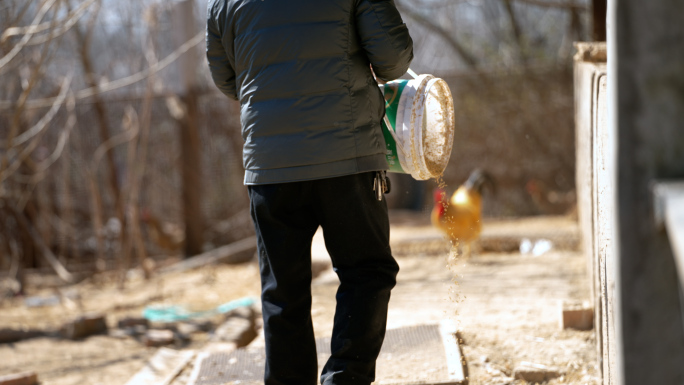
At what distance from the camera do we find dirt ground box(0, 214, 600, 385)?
3.62 m

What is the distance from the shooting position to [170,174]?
9.27 meters

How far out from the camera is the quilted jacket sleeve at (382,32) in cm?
247

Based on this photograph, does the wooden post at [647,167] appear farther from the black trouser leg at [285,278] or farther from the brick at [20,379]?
the brick at [20,379]

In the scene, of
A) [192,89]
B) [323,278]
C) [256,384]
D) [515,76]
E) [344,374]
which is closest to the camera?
[344,374]

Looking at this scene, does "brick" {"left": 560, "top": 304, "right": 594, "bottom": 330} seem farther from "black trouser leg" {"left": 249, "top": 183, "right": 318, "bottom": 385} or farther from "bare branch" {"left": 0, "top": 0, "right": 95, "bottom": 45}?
"bare branch" {"left": 0, "top": 0, "right": 95, "bottom": 45}

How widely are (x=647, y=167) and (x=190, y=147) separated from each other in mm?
8166

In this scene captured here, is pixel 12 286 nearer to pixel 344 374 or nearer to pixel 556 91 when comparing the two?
pixel 344 374

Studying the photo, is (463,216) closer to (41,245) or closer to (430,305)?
(430,305)

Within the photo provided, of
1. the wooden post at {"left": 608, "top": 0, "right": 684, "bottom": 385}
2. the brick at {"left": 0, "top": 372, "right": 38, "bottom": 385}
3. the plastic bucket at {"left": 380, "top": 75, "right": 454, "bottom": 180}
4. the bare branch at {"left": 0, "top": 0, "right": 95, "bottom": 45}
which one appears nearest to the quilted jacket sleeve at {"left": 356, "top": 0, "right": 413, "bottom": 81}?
the plastic bucket at {"left": 380, "top": 75, "right": 454, "bottom": 180}

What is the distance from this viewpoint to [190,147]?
29.8 ft

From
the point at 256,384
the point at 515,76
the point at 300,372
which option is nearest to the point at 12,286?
the point at 256,384

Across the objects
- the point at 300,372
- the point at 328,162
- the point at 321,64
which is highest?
the point at 321,64

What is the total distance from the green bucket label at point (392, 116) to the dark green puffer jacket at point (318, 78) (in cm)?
24

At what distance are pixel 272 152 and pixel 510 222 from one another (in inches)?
276
